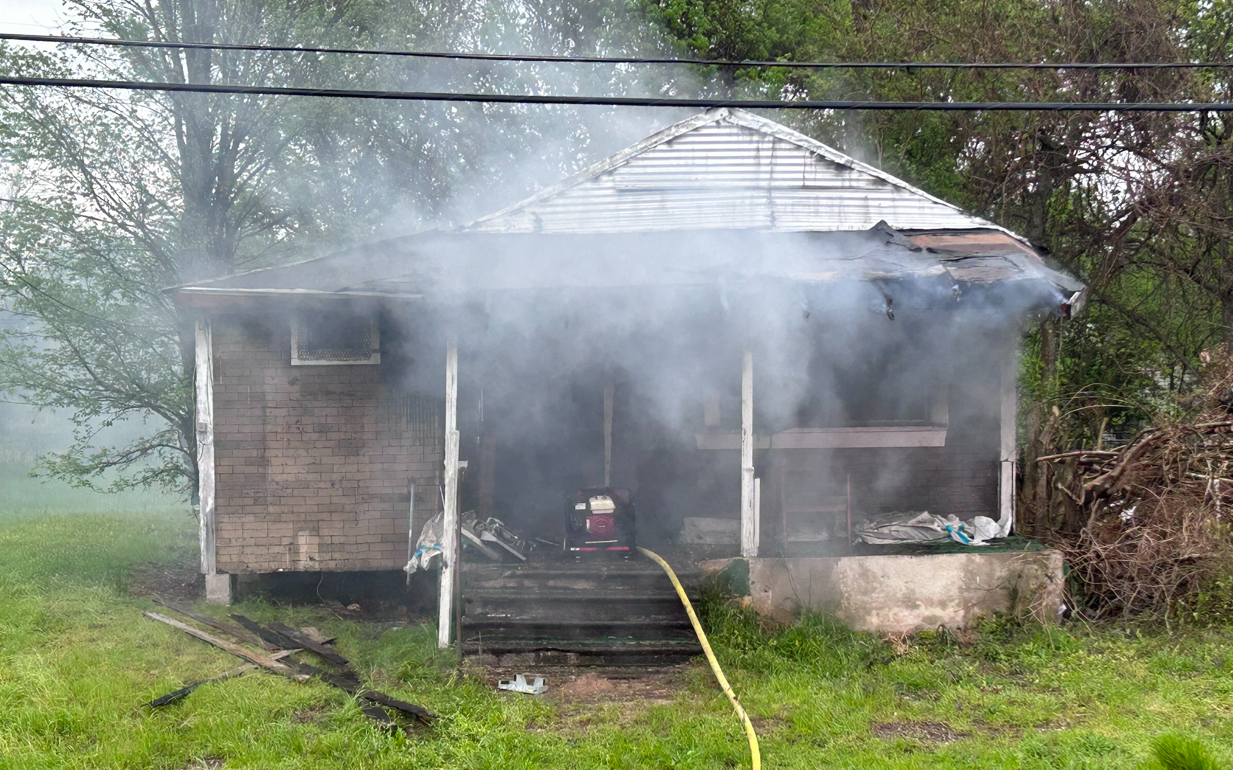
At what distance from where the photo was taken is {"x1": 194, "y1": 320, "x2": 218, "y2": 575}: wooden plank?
8.41 meters

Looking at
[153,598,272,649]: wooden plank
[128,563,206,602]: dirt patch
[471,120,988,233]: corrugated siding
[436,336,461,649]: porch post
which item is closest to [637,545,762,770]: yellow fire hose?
[436,336,461,649]: porch post

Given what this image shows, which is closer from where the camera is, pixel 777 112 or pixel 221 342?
pixel 221 342

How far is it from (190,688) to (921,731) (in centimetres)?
509

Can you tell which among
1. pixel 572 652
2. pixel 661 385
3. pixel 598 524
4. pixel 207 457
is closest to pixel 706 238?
pixel 661 385

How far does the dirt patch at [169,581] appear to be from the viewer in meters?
9.34

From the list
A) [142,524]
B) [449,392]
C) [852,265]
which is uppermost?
[852,265]

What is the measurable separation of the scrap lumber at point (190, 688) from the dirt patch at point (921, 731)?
4.69 m

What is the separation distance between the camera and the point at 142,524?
46.1 feet

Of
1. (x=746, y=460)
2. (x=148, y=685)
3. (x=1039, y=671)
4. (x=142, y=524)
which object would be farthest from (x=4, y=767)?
(x=142, y=524)

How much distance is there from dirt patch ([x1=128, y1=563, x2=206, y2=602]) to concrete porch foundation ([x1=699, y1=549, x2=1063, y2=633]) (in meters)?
5.95

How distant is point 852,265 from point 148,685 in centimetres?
654

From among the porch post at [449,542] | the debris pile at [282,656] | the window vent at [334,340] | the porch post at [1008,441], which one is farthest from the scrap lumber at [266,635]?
the porch post at [1008,441]

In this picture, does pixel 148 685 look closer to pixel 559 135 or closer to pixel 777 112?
pixel 559 135

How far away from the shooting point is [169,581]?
10.1m
